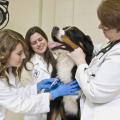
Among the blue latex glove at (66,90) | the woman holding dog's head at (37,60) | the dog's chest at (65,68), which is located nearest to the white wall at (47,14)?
the woman holding dog's head at (37,60)

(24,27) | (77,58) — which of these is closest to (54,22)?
(24,27)

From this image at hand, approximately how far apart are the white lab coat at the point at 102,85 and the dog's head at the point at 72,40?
294 millimetres

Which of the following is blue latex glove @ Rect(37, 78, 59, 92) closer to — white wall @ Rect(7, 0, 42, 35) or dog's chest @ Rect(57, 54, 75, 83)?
dog's chest @ Rect(57, 54, 75, 83)

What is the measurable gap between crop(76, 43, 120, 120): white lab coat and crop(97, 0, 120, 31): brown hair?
11 centimetres

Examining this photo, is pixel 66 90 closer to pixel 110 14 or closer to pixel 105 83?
pixel 105 83

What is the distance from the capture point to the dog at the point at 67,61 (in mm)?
1727

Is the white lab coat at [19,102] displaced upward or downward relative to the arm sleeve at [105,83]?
downward

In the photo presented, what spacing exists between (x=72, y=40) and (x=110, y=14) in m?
0.50

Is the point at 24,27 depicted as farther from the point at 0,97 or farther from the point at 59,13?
the point at 0,97

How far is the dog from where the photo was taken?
1727 millimetres

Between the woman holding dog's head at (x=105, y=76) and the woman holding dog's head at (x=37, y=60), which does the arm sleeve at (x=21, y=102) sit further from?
the woman holding dog's head at (x=37, y=60)

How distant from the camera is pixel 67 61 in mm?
1859

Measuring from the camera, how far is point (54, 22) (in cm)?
327

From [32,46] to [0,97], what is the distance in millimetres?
974
